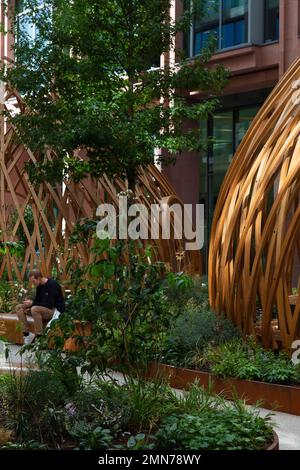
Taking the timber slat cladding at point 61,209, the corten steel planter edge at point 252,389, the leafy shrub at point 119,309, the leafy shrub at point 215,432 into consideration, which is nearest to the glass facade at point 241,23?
the timber slat cladding at point 61,209

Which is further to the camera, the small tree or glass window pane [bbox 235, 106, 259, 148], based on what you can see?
glass window pane [bbox 235, 106, 259, 148]

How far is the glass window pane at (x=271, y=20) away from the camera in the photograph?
18922 mm

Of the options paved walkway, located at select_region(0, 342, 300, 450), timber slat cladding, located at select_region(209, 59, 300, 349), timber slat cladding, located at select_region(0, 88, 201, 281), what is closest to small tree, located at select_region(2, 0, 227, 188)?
timber slat cladding, located at select_region(0, 88, 201, 281)

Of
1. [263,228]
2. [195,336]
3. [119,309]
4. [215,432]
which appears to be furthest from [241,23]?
[215,432]

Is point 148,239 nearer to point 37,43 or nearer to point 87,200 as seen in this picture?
point 87,200

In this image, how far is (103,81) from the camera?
14.3m

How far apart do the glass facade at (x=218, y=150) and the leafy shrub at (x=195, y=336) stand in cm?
1053

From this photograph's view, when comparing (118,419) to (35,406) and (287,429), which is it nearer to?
(35,406)

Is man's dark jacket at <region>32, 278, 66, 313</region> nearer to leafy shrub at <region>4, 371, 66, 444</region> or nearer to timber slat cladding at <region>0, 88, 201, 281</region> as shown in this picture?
timber slat cladding at <region>0, 88, 201, 281</region>

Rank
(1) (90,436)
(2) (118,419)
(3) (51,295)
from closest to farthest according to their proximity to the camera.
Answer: (1) (90,436), (2) (118,419), (3) (51,295)

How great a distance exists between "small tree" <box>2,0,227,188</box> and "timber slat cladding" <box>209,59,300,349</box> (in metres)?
2.99

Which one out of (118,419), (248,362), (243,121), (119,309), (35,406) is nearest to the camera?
(118,419)

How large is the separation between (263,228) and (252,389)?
2.12 m

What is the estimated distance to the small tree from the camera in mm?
13742
